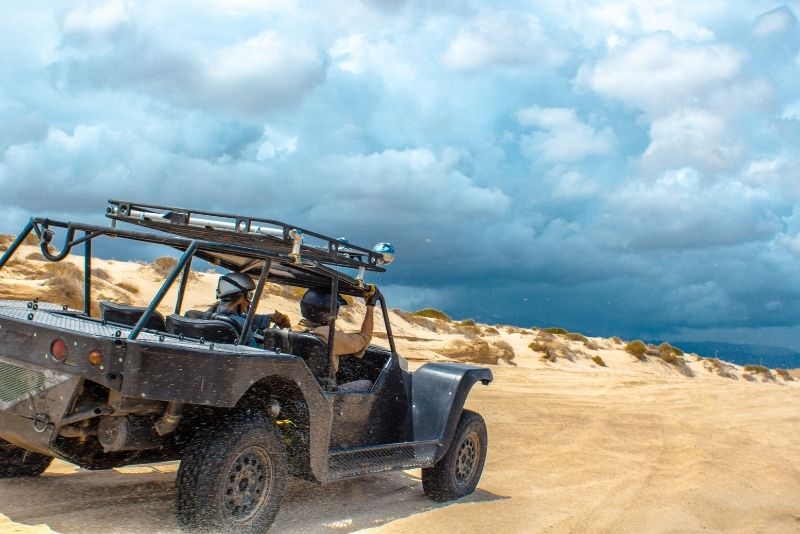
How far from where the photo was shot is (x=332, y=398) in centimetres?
595

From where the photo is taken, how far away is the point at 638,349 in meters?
31.9

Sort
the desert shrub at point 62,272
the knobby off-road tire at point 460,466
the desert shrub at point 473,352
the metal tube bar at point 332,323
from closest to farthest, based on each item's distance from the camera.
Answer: the metal tube bar at point 332,323, the knobby off-road tire at point 460,466, the desert shrub at point 62,272, the desert shrub at point 473,352

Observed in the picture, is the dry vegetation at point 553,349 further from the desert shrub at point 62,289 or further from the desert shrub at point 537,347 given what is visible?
the desert shrub at point 62,289

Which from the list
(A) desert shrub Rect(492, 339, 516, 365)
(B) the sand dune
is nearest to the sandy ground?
(B) the sand dune

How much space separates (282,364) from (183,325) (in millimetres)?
654

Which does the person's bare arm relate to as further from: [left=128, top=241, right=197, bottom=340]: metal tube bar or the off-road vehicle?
[left=128, top=241, right=197, bottom=340]: metal tube bar

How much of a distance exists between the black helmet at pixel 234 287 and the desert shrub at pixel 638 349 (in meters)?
27.2

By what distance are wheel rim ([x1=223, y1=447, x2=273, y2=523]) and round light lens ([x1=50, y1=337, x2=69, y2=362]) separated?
43.3 inches

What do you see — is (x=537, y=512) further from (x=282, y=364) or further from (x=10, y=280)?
(x=10, y=280)

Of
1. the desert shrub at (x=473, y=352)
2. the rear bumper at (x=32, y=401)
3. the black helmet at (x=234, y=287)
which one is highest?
the desert shrub at (x=473, y=352)

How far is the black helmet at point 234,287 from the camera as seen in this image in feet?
19.5

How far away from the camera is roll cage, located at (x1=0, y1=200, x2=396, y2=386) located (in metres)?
5.44

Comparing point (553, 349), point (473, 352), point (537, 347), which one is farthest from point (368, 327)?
point (553, 349)

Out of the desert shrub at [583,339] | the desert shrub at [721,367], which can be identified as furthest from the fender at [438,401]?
the desert shrub at [721,367]
